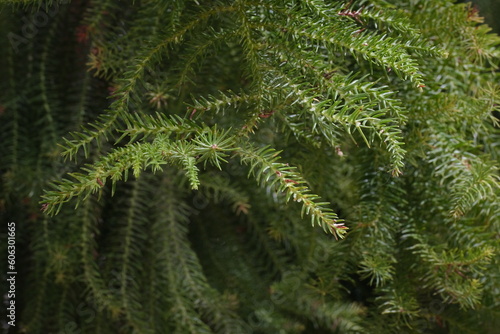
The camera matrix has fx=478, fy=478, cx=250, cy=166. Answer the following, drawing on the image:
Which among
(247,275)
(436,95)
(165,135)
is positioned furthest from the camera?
(247,275)

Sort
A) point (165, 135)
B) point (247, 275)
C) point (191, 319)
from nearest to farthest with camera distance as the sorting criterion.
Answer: point (165, 135), point (191, 319), point (247, 275)

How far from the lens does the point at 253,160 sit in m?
0.37

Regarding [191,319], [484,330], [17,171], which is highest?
[17,171]

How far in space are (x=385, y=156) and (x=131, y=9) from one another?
331 millimetres

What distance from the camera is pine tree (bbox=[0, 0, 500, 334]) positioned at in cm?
38

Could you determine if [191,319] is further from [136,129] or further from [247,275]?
[136,129]

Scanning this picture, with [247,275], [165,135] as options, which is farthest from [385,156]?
[247,275]

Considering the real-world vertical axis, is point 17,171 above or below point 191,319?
above

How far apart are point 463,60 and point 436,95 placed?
0.25ft

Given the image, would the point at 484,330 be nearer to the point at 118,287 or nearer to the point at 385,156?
the point at 385,156

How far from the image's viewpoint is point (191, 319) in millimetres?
583

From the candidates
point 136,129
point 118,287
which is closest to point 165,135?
point 136,129

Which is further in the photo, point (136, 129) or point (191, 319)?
point (191, 319)

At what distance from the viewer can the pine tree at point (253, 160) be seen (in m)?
0.38
